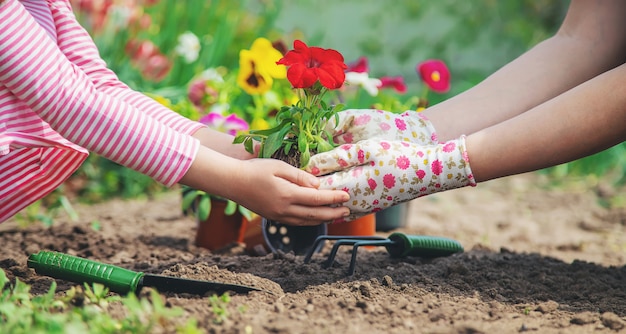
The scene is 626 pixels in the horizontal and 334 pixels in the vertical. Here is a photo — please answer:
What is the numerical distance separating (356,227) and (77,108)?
2.94 feet

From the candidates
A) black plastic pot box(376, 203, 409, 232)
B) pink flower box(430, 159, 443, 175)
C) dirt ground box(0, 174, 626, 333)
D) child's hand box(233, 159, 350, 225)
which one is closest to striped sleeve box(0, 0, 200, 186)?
child's hand box(233, 159, 350, 225)

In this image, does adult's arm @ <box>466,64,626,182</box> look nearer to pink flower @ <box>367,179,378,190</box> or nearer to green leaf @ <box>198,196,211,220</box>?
pink flower @ <box>367,179,378,190</box>

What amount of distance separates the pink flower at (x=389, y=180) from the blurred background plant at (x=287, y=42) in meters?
0.79

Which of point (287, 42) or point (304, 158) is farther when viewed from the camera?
point (287, 42)

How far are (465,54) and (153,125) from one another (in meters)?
4.11

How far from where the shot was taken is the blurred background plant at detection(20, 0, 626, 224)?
2.64 metres

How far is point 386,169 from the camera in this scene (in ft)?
4.87

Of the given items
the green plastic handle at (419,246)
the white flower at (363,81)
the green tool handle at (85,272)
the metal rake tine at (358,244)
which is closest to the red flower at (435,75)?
the white flower at (363,81)

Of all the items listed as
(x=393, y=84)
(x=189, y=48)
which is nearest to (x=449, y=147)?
(x=393, y=84)

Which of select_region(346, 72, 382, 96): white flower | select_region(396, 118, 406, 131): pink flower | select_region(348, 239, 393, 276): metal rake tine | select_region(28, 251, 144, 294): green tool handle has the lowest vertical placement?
select_region(28, 251, 144, 294): green tool handle

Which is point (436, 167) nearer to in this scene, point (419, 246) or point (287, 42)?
point (419, 246)

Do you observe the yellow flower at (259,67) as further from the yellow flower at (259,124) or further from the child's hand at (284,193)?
the child's hand at (284,193)

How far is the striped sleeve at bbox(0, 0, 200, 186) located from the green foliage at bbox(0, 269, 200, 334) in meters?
0.29

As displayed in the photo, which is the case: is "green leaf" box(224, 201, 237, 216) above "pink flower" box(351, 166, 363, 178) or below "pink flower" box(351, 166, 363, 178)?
below
